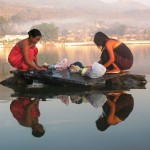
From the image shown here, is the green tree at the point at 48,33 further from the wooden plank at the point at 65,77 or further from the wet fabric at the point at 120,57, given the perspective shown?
the wooden plank at the point at 65,77

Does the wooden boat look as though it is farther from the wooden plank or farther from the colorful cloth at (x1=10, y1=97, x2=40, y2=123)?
the colorful cloth at (x1=10, y1=97, x2=40, y2=123)

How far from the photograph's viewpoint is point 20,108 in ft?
25.5

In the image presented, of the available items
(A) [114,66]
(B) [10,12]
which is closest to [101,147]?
(A) [114,66]

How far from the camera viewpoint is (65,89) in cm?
994

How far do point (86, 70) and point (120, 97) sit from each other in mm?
1757

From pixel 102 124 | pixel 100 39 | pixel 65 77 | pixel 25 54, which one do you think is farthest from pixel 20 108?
pixel 100 39

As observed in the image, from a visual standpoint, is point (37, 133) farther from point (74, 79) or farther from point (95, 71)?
point (95, 71)

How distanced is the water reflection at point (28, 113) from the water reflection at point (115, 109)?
904 millimetres

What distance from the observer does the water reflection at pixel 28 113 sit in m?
6.37

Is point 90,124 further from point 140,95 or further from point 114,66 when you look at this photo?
point 114,66

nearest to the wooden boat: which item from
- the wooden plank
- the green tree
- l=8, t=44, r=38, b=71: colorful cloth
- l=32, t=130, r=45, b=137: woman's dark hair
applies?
the wooden plank

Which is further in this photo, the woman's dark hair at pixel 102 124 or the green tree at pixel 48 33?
the green tree at pixel 48 33

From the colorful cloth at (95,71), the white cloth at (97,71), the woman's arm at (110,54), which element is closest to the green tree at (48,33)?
the woman's arm at (110,54)

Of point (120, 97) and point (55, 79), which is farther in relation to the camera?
point (55, 79)
